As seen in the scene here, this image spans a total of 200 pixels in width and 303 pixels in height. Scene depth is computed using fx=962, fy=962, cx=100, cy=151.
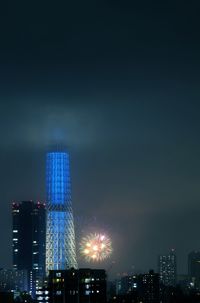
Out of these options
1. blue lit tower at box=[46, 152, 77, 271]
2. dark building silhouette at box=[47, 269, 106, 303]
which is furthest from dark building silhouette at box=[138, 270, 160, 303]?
dark building silhouette at box=[47, 269, 106, 303]

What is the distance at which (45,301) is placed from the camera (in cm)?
12369

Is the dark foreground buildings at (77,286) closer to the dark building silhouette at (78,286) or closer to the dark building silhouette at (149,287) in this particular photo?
the dark building silhouette at (78,286)

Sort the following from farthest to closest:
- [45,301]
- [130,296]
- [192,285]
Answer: [192,285] < [130,296] < [45,301]

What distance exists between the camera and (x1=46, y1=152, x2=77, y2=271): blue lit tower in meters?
148

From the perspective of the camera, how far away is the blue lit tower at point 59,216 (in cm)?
14788

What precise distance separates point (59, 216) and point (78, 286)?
1394 inches

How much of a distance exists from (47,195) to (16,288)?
32.4m

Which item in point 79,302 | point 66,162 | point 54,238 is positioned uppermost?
point 66,162

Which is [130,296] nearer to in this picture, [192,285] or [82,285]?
[82,285]

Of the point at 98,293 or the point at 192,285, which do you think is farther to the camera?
the point at 192,285

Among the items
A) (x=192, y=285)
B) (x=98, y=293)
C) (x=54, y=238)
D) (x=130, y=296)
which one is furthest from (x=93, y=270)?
(x=192, y=285)

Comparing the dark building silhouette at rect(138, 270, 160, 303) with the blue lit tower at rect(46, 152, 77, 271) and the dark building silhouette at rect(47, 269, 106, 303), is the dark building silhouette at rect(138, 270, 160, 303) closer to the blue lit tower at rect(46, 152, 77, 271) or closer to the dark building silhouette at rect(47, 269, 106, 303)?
the blue lit tower at rect(46, 152, 77, 271)

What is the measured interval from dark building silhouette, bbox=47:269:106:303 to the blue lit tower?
27.5 meters

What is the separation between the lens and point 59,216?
14912 cm
